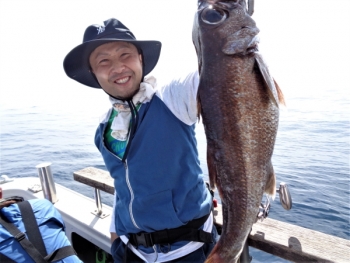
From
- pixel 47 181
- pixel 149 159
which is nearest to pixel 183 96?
pixel 149 159

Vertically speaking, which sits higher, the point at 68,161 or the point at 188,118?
the point at 188,118

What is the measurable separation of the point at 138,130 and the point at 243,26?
1.19 meters

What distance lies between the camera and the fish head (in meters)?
1.36

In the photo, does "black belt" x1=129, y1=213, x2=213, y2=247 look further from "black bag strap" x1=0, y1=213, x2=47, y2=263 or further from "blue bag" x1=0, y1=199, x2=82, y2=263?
"black bag strap" x1=0, y1=213, x2=47, y2=263

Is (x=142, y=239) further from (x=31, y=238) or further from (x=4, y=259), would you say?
(x=4, y=259)

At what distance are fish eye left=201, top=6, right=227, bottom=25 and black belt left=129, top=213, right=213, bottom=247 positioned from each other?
1.53m

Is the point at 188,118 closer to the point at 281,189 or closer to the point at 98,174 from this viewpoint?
the point at 281,189

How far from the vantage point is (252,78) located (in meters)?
1.37

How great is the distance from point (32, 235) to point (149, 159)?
3.62 feet

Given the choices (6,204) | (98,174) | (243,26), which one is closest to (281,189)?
(243,26)

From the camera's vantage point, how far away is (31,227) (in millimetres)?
2268

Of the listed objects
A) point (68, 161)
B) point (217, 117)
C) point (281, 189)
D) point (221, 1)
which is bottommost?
point (68, 161)

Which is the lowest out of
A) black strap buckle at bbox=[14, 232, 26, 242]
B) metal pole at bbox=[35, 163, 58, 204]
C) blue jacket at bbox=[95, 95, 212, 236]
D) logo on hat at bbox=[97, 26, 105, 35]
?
metal pole at bbox=[35, 163, 58, 204]

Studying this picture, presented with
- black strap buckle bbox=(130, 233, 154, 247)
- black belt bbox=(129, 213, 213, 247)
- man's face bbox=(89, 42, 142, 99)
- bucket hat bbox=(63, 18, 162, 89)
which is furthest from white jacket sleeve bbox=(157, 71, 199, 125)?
black strap buckle bbox=(130, 233, 154, 247)
